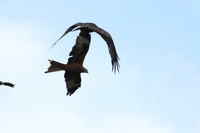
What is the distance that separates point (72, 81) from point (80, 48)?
1388 mm

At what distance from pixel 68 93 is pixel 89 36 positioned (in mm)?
2480

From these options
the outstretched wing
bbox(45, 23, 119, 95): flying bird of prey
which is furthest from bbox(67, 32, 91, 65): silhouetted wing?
the outstretched wing

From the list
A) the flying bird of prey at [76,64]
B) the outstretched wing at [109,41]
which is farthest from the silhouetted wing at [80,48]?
the outstretched wing at [109,41]

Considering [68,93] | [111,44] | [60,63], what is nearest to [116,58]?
[111,44]

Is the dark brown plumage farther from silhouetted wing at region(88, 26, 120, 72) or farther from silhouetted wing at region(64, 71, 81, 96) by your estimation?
silhouetted wing at region(88, 26, 120, 72)

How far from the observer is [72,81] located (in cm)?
1828

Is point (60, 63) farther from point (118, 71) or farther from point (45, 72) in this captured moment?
point (118, 71)

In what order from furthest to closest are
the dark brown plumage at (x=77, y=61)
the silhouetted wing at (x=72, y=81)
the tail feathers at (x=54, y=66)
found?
the silhouetted wing at (x=72, y=81), the dark brown plumage at (x=77, y=61), the tail feathers at (x=54, y=66)

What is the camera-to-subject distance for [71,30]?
602 inches

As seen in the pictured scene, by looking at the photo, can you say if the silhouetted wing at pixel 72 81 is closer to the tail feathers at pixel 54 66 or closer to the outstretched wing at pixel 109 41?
the tail feathers at pixel 54 66

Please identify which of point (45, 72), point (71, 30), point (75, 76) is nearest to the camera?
point (71, 30)

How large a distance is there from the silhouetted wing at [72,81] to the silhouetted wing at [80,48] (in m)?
0.58

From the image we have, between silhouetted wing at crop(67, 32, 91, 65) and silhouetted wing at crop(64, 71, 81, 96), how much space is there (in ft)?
1.89

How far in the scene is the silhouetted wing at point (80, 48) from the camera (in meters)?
17.9
